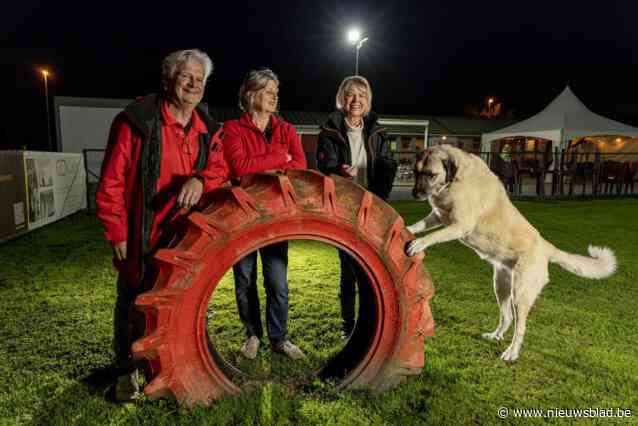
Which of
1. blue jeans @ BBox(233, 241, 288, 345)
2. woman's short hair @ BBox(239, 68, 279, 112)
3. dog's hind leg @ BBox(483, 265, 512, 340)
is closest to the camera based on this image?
woman's short hair @ BBox(239, 68, 279, 112)

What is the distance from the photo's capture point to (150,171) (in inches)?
103

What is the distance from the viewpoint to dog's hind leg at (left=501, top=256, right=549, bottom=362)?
3.54 m

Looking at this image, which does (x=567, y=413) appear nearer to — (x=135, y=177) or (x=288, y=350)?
(x=288, y=350)

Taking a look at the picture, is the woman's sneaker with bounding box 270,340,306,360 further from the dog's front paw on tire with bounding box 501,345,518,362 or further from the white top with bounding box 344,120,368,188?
the dog's front paw on tire with bounding box 501,345,518,362

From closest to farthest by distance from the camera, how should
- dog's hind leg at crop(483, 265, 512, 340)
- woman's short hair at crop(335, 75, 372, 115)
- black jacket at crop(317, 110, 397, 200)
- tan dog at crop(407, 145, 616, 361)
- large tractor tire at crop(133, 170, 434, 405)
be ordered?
1. large tractor tire at crop(133, 170, 434, 405)
2. tan dog at crop(407, 145, 616, 361)
3. woman's short hair at crop(335, 75, 372, 115)
4. black jacket at crop(317, 110, 397, 200)
5. dog's hind leg at crop(483, 265, 512, 340)

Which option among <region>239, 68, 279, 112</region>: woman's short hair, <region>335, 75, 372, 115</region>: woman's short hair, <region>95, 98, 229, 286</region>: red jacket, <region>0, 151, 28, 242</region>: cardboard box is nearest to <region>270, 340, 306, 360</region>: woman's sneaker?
<region>95, 98, 229, 286</region>: red jacket

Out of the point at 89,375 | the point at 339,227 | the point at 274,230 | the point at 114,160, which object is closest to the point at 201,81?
the point at 114,160

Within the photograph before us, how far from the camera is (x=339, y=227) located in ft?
8.17

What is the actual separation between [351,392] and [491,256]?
1755mm

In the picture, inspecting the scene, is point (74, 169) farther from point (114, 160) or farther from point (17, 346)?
point (114, 160)

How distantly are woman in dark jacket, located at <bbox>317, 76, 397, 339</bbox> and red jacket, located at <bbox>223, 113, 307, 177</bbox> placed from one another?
440 mm

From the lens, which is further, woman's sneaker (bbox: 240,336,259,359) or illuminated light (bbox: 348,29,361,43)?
illuminated light (bbox: 348,29,361,43)

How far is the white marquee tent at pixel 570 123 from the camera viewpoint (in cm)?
2003

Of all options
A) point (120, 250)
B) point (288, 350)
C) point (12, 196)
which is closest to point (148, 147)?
point (120, 250)
